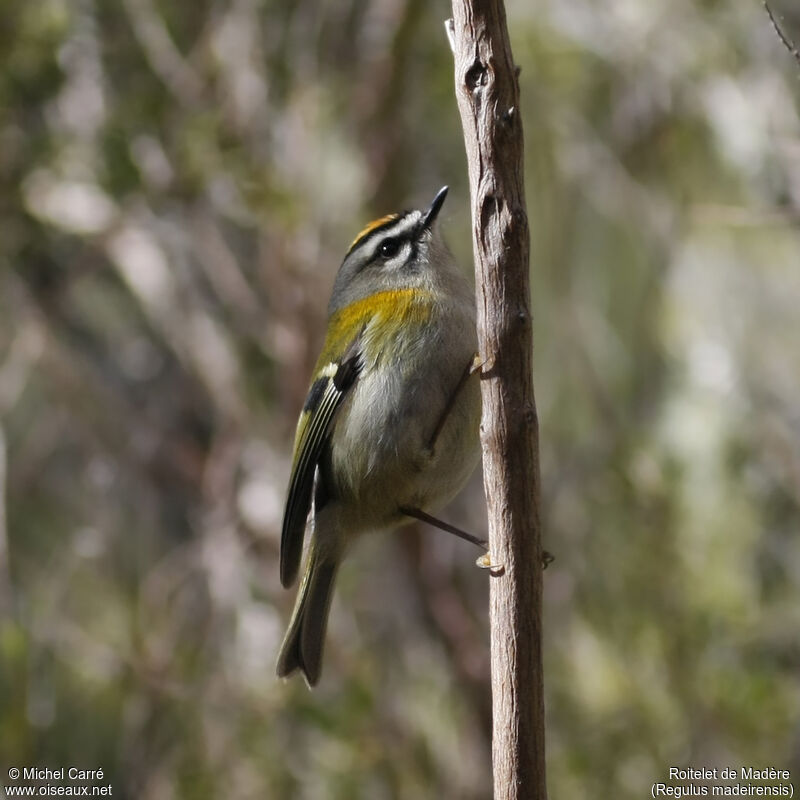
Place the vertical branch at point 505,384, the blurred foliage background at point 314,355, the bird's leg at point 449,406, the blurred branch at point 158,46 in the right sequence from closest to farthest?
the vertical branch at point 505,384, the bird's leg at point 449,406, the blurred foliage background at point 314,355, the blurred branch at point 158,46

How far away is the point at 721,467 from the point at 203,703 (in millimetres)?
2232

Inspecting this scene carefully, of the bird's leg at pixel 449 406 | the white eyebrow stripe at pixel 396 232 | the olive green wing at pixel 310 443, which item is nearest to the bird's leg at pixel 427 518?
the bird's leg at pixel 449 406

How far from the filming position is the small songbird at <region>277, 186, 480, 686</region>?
2633 millimetres

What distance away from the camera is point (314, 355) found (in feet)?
15.3

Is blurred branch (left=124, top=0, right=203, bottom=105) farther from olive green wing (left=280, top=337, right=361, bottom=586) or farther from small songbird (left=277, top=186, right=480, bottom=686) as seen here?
olive green wing (left=280, top=337, right=361, bottom=586)

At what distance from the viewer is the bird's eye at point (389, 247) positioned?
3027 millimetres

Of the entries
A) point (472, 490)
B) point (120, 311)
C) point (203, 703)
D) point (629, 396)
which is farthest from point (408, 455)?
point (120, 311)

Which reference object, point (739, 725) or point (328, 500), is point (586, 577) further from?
Result: point (328, 500)

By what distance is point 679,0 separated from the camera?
179 inches

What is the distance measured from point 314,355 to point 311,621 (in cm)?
190

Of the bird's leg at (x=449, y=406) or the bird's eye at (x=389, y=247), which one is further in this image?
the bird's eye at (x=389, y=247)

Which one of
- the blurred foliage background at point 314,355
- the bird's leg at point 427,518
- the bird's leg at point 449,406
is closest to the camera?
the bird's leg at point 449,406

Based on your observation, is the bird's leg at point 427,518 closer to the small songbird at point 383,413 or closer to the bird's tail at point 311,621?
the small songbird at point 383,413

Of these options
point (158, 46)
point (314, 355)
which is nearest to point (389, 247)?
point (314, 355)
